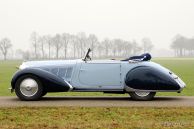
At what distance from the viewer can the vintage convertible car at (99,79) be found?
11.1 m

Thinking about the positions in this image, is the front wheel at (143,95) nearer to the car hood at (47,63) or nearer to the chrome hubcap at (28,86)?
the car hood at (47,63)

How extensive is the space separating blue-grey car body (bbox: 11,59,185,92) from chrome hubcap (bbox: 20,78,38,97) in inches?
8.7

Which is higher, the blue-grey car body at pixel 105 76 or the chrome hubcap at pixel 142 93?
the blue-grey car body at pixel 105 76

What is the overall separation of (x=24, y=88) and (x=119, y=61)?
115 inches

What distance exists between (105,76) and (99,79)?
200 mm

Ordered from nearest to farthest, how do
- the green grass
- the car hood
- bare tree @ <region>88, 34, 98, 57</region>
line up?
the green grass < the car hood < bare tree @ <region>88, 34, 98, 57</region>

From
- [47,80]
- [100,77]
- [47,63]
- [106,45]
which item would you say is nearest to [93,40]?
[106,45]

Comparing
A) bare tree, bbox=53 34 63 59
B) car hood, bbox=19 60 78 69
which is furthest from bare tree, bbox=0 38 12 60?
car hood, bbox=19 60 78 69

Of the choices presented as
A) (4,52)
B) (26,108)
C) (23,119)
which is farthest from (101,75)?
(4,52)

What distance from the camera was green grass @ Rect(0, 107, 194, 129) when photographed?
7.00m

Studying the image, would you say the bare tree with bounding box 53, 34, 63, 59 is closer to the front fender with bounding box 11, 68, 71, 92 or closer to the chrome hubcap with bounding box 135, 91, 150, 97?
the front fender with bounding box 11, 68, 71, 92

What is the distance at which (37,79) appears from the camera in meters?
11.3

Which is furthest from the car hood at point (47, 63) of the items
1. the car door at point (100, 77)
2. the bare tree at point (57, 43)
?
the bare tree at point (57, 43)

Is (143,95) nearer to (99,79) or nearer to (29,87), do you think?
(99,79)
